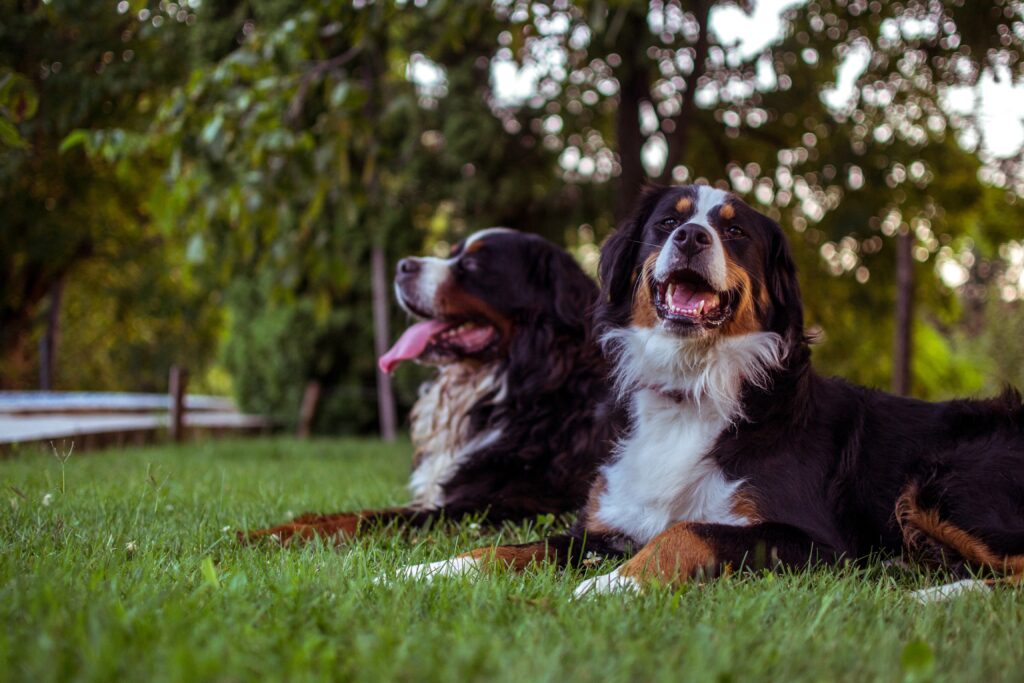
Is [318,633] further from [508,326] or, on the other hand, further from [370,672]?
[508,326]

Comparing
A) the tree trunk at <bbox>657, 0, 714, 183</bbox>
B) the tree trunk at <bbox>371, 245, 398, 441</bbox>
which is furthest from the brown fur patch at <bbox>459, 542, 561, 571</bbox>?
the tree trunk at <bbox>371, 245, 398, 441</bbox>

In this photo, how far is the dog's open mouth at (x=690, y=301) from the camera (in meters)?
3.34

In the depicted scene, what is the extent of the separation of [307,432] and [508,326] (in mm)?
9037

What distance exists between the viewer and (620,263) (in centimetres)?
368

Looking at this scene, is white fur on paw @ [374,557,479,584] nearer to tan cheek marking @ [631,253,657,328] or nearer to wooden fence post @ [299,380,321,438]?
tan cheek marking @ [631,253,657,328]

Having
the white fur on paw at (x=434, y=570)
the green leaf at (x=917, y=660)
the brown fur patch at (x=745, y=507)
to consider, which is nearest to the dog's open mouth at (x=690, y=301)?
the brown fur patch at (x=745, y=507)

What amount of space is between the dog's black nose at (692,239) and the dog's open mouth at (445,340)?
1.63 m

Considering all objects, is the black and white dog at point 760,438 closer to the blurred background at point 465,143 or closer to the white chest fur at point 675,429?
the white chest fur at point 675,429

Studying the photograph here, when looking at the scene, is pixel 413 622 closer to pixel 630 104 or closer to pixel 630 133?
pixel 630 133

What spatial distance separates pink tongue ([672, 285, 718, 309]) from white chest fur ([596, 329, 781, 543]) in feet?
0.43

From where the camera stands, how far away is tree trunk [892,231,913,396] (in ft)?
29.7

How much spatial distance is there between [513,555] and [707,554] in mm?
644

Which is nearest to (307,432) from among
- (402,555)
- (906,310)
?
(906,310)

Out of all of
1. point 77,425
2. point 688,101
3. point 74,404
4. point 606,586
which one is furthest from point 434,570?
point 74,404
